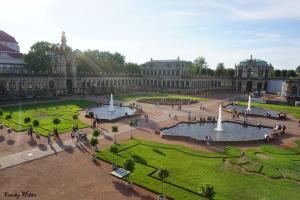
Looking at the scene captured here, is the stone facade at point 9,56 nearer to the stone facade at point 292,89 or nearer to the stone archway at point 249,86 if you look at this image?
the stone facade at point 292,89

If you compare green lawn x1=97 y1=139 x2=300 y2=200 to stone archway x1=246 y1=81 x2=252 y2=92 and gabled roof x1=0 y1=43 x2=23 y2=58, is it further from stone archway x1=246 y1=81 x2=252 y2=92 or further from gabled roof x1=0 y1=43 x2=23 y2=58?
stone archway x1=246 y1=81 x2=252 y2=92

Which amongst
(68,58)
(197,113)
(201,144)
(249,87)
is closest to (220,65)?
(249,87)

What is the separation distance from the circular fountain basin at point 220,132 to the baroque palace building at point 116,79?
4760 cm

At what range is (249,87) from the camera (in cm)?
12412

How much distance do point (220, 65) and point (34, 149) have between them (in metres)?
155

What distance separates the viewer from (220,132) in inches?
1523

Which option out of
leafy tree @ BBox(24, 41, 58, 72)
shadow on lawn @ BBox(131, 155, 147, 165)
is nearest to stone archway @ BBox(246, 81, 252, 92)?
leafy tree @ BBox(24, 41, 58, 72)

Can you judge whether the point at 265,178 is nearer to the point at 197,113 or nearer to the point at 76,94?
the point at 197,113

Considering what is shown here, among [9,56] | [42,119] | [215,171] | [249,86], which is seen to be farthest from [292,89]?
[9,56]

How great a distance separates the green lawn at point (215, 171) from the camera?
19.5 m

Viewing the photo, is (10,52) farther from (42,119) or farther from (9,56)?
(42,119)

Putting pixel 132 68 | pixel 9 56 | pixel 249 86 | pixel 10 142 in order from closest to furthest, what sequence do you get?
pixel 10 142 < pixel 9 56 < pixel 132 68 < pixel 249 86

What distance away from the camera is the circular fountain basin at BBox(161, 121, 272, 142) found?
35.5 metres

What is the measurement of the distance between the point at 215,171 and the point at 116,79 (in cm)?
8708
